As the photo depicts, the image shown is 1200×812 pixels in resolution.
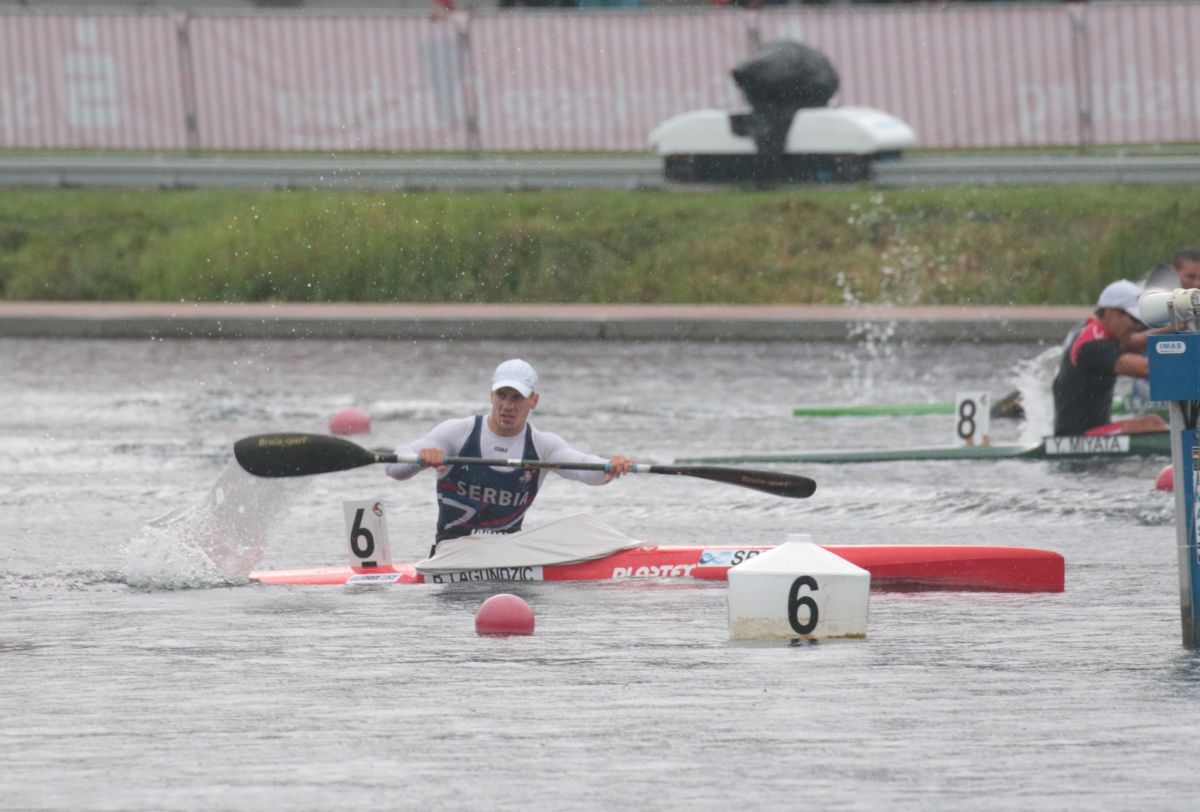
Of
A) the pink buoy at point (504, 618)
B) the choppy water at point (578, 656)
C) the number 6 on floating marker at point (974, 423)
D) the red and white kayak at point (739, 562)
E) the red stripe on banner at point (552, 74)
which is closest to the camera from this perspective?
the choppy water at point (578, 656)

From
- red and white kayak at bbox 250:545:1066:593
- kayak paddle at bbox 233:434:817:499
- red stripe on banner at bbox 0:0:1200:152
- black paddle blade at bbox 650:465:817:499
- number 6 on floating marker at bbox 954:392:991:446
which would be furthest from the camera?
red stripe on banner at bbox 0:0:1200:152

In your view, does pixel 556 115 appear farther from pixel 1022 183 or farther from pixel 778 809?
pixel 778 809

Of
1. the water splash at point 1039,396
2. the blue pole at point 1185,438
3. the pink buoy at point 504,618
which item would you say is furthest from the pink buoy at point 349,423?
the blue pole at point 1185,438

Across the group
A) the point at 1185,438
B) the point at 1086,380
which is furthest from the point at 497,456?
the point at 1086,380

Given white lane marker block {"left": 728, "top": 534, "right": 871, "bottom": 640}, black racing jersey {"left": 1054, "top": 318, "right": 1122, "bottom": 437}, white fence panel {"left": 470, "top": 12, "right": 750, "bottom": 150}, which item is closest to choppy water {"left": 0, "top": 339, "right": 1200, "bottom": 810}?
white lane marker block {"left": 728, "top": 534, "right": 871, "bottom": 640}

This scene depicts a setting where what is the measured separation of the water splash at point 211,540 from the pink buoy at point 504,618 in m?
2.28

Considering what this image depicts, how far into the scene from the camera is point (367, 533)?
40.0 ft

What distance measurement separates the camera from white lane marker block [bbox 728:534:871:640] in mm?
10070

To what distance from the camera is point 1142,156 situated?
89.9 feet

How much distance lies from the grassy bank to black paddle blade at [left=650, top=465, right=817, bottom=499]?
1346cm

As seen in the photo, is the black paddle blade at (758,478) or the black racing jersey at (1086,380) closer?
the black paddle blade at (758,478)

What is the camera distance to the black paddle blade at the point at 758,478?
40.8 ft

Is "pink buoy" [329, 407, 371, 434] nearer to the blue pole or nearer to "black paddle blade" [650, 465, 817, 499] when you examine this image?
Result: "black paddle blade" [650, 465, 817, 499]

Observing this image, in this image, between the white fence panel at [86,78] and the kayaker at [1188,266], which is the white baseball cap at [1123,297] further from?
the white fence panel at [86,78]
